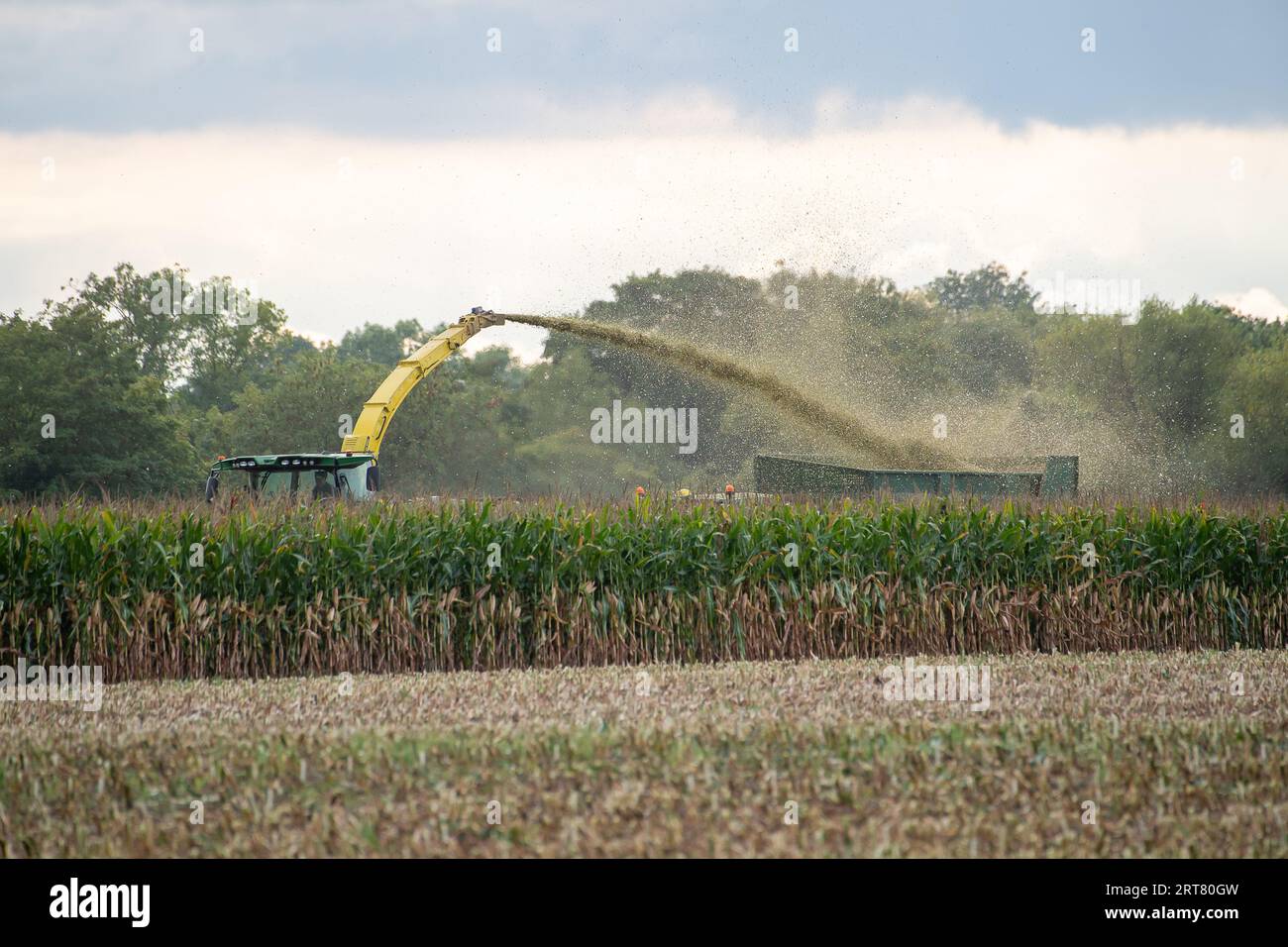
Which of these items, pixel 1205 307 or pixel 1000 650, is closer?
pixel 1000 650

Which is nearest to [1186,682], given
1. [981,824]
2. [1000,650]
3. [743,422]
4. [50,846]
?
[1000,650]

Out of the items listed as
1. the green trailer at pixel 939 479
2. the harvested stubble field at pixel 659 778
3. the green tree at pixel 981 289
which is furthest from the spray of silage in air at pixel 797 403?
the green tree at pixel 981 289

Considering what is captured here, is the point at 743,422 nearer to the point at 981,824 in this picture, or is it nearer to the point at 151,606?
the point at 151,606

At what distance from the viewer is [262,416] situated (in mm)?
38094

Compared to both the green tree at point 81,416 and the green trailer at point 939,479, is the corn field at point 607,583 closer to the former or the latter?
the green trailer at point 939,479

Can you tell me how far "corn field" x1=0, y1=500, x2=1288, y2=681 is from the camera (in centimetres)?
947

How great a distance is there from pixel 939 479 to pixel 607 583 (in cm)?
484

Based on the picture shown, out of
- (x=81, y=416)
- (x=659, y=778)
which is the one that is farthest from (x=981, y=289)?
(x=659, y=778)

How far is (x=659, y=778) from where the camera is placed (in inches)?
206

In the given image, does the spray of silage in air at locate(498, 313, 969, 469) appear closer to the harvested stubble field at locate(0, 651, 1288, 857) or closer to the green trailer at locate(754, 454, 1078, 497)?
the green trailer at locate(754, 454, 1078, 497)

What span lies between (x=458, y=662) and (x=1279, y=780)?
622cm

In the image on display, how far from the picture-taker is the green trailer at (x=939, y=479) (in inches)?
524

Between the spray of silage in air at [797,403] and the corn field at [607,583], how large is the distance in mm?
4980
